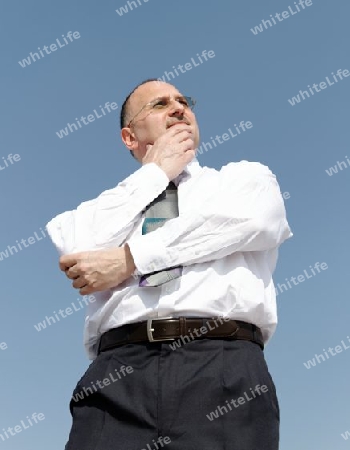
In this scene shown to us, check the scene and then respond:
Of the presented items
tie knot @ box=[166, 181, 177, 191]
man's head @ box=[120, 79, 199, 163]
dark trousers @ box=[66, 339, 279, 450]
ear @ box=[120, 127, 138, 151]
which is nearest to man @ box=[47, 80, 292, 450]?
dark trousers @ box=[66, 339, 279, 450]

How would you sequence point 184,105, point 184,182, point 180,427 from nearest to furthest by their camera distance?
1. point 180,427
2. point 184,182
3. point 184,105

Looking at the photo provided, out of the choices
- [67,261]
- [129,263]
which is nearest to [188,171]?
[129,263]

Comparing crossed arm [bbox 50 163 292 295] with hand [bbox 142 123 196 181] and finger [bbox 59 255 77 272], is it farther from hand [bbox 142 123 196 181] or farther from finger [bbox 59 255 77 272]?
hand [bbox 142 123 196 181]

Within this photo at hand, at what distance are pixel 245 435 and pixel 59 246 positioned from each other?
1.41 metres

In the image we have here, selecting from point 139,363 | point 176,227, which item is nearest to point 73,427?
point 139,363

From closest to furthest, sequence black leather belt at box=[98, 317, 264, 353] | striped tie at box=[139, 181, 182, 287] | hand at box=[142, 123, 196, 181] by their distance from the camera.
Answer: black leather belt at box=[98, 317, 264, 353] < striped tie at box=[139, 181, 182, 287] < hand at box=[142, 123, 196, 181]

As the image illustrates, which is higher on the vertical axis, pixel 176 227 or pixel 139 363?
pixel 176 227

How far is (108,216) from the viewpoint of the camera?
3.52 metres

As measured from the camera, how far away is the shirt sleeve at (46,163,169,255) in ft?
11.3

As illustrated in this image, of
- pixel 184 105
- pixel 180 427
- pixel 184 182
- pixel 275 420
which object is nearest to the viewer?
pixel 180 427

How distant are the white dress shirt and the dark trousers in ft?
0.66

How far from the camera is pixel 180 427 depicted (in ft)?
9.91

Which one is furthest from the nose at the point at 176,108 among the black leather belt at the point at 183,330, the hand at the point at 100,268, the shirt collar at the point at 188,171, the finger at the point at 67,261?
the black leather belt at the point at 183,330

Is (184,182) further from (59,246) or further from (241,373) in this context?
(241,373)
